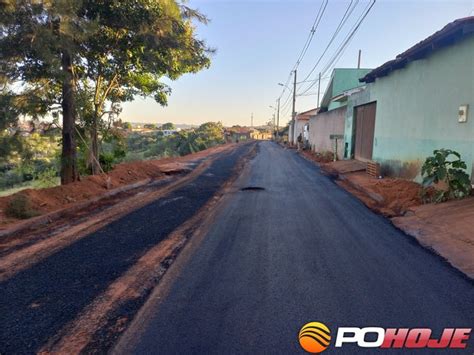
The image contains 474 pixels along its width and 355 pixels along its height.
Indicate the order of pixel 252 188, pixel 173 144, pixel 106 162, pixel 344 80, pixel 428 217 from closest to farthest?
1. pixel 428 217
2. pixel 252 188
3. pixel 106 162
4. pixel 344 80
5. pixel 173 144

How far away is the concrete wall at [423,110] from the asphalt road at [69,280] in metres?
6.82

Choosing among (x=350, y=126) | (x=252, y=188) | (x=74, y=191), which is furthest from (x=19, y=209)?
(x=350, y=126)

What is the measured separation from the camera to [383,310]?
334cm

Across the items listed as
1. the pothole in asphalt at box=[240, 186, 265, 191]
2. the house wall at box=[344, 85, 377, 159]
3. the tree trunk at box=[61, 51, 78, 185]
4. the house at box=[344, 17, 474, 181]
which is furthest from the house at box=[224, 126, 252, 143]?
the tree trunk at box=[61, 51, 78, 185]

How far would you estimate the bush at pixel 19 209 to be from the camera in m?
7.04

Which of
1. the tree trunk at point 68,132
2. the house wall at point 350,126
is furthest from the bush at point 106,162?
the house wall at point 350,126

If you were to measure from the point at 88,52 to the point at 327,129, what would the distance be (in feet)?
61.9

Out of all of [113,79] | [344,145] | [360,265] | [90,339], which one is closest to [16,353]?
[90,339]

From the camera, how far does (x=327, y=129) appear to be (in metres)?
25.0

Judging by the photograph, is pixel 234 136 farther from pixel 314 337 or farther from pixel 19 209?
pixel 314 337

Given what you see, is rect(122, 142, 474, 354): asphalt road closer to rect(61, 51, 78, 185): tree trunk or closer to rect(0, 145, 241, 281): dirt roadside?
rect(0, 145, 241, 281): dirt roadside

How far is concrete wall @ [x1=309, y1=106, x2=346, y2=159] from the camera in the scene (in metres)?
20.9

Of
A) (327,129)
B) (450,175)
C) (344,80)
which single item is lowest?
(450,175)

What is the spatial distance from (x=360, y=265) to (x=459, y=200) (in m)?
4.08
